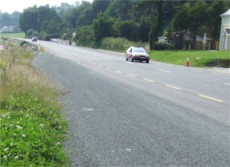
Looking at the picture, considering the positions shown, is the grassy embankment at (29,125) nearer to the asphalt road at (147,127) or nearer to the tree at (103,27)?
the asphalt road at (147,127)

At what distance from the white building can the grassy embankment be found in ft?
181

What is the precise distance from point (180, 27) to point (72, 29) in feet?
361

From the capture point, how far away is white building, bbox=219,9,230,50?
62.6 metres

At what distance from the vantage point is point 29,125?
6.53 meters

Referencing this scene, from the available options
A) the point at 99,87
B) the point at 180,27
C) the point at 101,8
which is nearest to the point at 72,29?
the point at 101,8

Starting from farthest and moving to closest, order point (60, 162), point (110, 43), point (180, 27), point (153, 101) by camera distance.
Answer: point (110, 43) < point (180, 27) < point (153, 101) < point (60, 162)

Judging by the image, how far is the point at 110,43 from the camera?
78.8 meters

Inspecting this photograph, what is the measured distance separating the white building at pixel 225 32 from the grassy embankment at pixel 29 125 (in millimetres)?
55253

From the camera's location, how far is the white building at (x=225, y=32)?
205 ft

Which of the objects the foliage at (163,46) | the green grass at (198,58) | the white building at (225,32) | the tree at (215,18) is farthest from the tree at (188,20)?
the green grass at (198,58)

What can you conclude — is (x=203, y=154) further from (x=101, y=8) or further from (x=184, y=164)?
(x=101, y=8)

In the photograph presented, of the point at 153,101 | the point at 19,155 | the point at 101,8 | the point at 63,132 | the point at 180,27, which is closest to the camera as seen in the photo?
the point at 19,155

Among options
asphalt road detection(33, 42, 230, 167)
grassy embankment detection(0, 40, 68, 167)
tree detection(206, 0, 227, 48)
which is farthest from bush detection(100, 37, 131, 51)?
grassy embankment detection(0, 40, 68, 167)

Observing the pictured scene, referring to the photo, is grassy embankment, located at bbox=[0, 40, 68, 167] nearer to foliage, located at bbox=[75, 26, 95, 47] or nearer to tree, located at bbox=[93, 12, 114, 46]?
tree, located at bbox=[93, 12, 114, 46]
